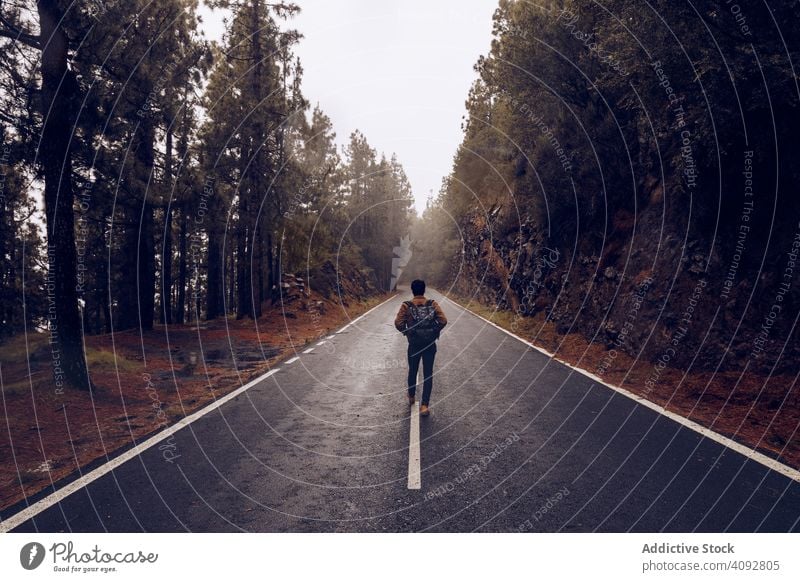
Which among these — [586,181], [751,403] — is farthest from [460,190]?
[751,403]

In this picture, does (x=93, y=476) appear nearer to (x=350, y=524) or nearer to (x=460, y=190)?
(x=350, y=524)

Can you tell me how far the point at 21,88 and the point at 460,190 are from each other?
4106cm

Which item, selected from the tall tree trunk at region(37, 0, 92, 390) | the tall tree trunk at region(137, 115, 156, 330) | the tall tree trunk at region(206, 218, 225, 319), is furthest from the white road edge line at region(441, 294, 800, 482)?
the tall tree trunk at region(206, 218, 225, 319)

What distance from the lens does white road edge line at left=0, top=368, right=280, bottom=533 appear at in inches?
160

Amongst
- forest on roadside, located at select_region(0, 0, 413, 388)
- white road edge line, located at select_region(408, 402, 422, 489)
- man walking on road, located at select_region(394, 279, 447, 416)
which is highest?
forest on roadside, located at select_region(0, 0, 413, 388)

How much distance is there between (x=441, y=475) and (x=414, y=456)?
0.64 metres

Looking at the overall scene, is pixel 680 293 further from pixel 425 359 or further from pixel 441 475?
pixel 441 475

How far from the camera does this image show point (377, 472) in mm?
5004

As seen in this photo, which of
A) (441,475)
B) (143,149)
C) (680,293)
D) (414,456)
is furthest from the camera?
(143,149)

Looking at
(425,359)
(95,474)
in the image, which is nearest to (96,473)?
(95,474)

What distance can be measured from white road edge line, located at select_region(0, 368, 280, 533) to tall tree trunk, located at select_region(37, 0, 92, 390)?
3013mm

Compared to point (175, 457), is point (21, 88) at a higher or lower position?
higher

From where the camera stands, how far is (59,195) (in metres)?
8.47

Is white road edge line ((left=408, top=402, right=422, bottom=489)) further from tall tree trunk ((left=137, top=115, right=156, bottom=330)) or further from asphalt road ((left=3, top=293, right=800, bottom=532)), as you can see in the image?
tall tree trunk ((left=137, top=115, right=156, bottom=330))
